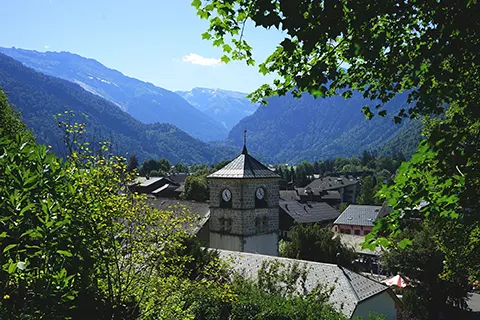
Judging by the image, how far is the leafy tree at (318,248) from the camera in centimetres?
2597

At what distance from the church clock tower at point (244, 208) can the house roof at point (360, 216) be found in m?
28.7

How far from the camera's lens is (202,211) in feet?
108

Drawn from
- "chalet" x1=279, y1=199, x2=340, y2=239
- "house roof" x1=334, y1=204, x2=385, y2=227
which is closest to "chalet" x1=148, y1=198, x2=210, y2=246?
"chalet" x1=279, y1=199, x2=340, y2=239

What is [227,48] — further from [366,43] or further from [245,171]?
[245,171]

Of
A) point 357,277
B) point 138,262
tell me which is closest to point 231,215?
point 357,277

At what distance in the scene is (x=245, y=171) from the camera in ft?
89.2

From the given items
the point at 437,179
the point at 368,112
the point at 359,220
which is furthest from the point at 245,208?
the point at 359,220

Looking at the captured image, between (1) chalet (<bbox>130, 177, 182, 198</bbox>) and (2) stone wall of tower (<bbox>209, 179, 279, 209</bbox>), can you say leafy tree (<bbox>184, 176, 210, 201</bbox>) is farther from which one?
(2) stone wall of tower (<bbox>209, 179, 279, 209</bbox>)

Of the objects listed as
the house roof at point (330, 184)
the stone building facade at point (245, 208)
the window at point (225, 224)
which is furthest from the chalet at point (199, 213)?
the house roof at point (330, 184)

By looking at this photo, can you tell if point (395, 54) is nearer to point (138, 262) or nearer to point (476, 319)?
point (138, 262)

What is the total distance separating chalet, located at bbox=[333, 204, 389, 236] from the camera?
53.7m

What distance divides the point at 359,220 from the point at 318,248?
29.5 m

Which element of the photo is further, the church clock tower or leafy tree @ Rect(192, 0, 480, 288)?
the church clock tower

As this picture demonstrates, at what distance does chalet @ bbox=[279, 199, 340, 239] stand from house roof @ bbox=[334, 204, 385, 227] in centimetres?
382
